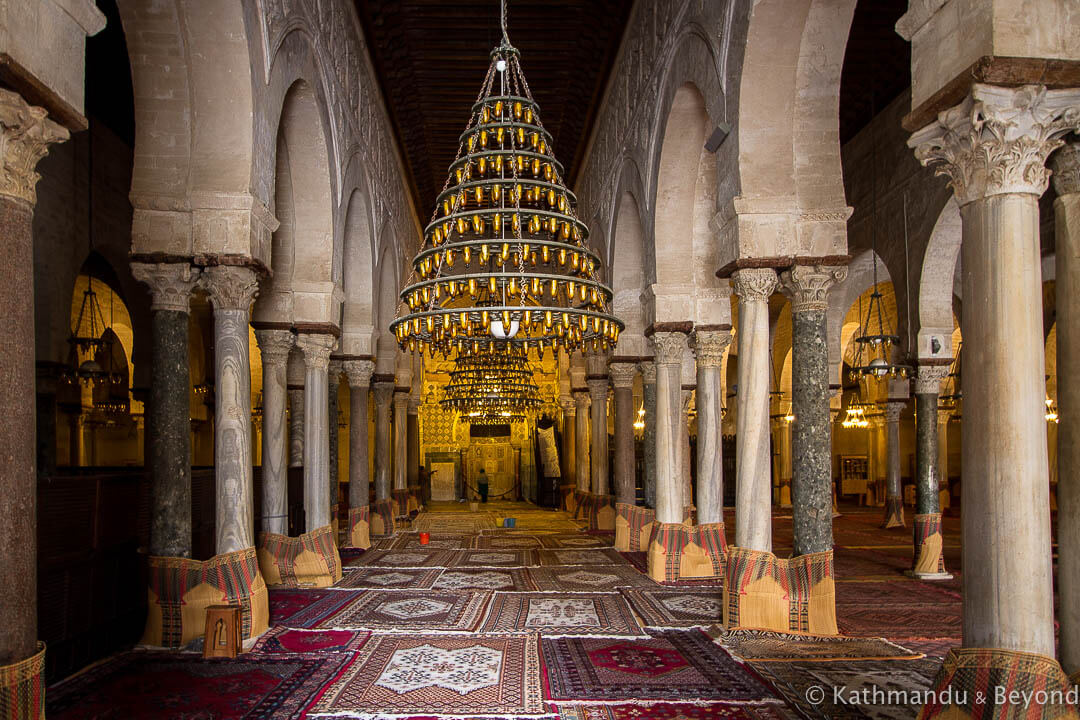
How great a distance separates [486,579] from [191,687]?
5126 mm

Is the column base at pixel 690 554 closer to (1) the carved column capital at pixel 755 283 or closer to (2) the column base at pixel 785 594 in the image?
(2) the column base at pixel 785 594

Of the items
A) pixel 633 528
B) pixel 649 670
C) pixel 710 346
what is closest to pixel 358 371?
pixel 633 528

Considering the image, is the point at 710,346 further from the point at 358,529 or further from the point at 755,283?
the point at 358,529

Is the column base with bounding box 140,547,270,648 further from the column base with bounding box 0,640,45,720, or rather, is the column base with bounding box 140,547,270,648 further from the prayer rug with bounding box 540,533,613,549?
the prayer rug with bounding box 540,533,613,549

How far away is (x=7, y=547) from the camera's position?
330 cm

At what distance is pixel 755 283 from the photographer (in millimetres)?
6770

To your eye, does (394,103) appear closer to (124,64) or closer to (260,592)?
(124,64)

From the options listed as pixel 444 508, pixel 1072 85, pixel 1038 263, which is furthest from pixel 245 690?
pixel 444 508

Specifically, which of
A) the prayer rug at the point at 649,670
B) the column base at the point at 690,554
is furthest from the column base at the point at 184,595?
the column base at the point at 690,554

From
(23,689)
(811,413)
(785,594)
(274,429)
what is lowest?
(785,594)

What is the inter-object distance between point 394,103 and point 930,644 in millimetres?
11818

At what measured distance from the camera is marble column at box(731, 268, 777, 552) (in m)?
6.77

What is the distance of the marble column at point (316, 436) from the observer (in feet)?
31.0

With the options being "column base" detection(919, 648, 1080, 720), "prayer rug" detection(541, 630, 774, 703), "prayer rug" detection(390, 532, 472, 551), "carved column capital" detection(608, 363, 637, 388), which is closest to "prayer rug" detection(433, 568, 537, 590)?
"prayer rug" detection(390, 532, 472, 551)
